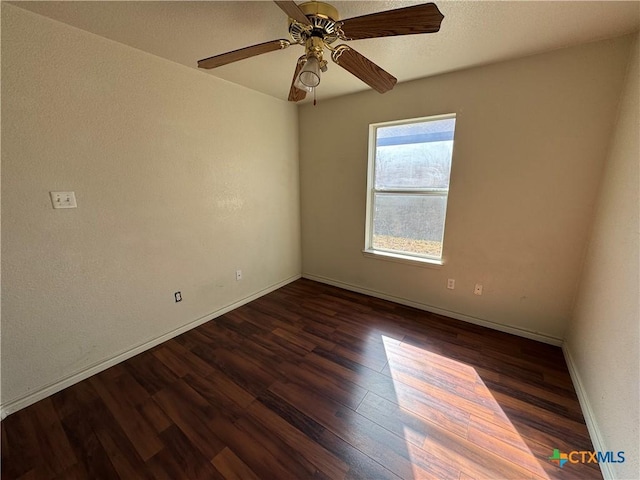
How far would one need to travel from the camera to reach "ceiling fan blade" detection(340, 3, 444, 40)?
1.02m

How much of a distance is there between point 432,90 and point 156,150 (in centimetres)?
250

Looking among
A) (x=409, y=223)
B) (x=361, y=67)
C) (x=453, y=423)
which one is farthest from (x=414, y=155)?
(x=453, y=423)

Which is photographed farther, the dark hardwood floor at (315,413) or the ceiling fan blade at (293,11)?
the dark hardwood floor at (315,413)

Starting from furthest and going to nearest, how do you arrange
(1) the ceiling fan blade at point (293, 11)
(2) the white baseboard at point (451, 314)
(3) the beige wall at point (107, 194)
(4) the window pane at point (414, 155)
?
1. (4) the window pane at point (414, 155)
2. (2) the white baseboard at point (451, 314)
3. (3) the beige wall at point (107, 194)
4. (1) the ceiling fan blade at point (293, 11)

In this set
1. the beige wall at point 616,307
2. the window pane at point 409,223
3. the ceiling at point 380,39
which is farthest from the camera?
the window pane at point 409,223

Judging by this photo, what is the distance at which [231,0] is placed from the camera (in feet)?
4.53

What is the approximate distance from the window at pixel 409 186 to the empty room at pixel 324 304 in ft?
0.08

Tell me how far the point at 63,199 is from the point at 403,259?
288cm

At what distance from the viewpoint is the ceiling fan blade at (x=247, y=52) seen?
133cm

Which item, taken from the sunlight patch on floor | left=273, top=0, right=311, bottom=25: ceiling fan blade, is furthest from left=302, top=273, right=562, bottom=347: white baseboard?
left=273, top=0, right=311, bottom=25: ceiling fan blade

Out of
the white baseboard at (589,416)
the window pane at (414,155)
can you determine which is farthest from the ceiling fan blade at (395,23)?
the white baseboard at (589,416)

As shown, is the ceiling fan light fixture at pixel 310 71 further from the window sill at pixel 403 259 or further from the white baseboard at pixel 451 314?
the white baseboard at pixel 451 314

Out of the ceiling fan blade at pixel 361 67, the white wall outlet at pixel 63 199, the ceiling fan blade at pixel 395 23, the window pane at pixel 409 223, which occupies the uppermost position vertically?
the ceiling fan blade at pixel 395 23

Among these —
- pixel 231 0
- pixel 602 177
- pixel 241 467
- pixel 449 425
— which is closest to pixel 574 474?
pixel 449 425
